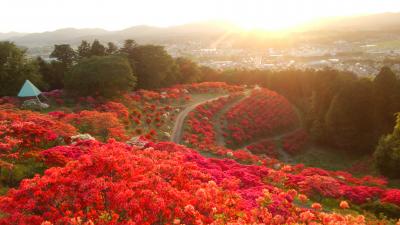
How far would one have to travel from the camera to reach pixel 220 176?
19938mm

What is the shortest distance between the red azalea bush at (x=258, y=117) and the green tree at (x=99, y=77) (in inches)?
639

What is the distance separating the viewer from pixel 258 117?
5284 cm

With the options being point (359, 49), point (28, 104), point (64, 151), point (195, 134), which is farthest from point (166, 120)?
point (359, 49)

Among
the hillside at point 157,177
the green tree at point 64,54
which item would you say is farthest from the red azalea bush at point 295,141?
the green tree at point 64,54

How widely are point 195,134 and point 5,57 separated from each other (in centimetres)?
3121

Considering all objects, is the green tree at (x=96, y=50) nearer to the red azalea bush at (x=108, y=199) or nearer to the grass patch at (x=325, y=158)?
the grass patch at (x=325, y=158)

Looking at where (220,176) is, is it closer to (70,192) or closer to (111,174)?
(111,174)

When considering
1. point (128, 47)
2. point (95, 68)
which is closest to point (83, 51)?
point (128, 47)

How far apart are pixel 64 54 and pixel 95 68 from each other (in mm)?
16654

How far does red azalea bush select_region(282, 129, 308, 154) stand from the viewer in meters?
48.8

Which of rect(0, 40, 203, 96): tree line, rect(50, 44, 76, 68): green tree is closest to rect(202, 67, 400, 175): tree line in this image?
rect(0, 40, 203, 96): tree line

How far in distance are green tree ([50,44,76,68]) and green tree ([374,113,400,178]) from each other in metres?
49.4

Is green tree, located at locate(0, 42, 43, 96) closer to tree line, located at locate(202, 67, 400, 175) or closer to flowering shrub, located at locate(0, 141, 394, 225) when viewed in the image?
flowering shrub, located at locate(0, 141, 394, 225)

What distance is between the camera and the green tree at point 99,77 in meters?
44.8
